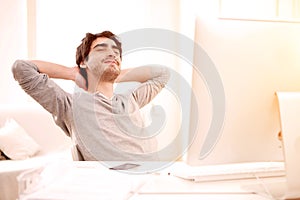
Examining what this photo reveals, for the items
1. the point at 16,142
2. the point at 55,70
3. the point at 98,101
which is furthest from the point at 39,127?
the point at 98,101

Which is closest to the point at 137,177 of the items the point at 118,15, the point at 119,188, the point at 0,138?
the point at 119,188

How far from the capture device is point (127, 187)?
853mm

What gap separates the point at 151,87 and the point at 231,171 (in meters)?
0.48

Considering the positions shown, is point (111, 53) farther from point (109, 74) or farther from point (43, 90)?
point (43, 90)

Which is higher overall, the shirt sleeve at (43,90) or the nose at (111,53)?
the nose at (111,53)

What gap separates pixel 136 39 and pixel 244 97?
57 centimetres

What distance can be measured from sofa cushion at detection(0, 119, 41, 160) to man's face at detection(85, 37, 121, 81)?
4.64ft

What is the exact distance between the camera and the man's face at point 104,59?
1.25m

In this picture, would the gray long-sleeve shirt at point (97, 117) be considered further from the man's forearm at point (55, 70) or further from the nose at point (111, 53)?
the nose at point (111, 53)

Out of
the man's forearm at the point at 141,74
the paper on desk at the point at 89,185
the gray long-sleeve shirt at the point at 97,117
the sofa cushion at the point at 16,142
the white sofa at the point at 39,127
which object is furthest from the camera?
the white sofa at the point at 39,127

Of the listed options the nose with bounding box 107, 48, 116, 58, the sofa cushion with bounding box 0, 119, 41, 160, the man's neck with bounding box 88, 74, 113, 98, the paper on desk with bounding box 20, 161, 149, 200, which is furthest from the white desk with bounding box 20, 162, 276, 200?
the sofa cushion with bounding box 0, 119, 41, 160

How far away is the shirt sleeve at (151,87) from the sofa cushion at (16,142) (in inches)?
58.0

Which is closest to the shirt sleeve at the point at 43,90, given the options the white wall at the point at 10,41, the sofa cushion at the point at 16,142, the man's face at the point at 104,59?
the man's face at the point at 104,59

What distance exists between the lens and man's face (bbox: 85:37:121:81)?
49.0 inches
